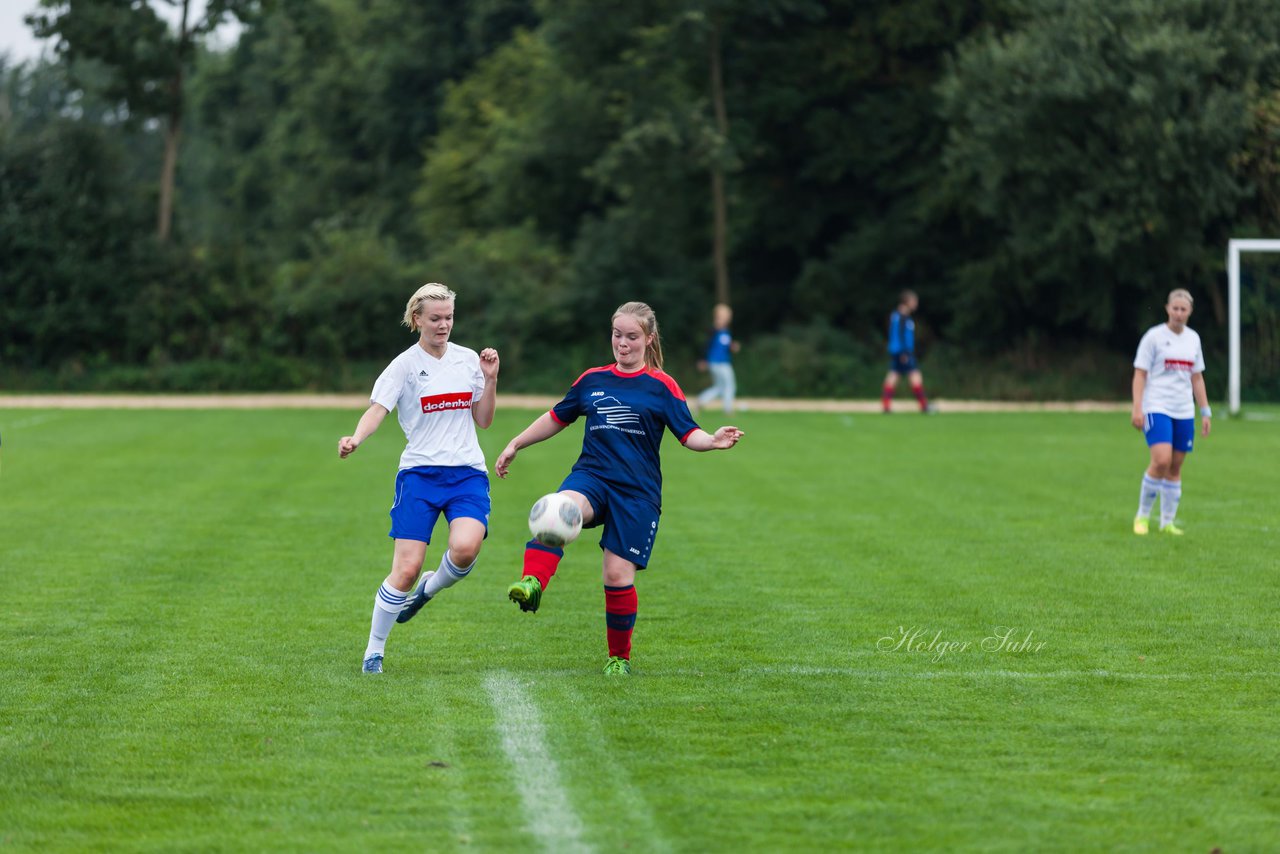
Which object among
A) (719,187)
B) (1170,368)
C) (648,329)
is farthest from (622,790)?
(719,187)

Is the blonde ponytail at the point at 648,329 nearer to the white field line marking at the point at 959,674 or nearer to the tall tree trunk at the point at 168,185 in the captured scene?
the white field line marking at the point at 959,674

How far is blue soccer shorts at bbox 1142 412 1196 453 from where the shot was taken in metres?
13.5

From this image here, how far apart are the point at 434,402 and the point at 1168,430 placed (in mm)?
7519

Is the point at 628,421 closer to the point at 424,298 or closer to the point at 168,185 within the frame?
the point at 424,298

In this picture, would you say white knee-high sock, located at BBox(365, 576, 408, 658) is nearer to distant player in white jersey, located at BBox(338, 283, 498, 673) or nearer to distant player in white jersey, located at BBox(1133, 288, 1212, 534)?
distant player in white jersey, located at BBox(338, 283, 498, 673)

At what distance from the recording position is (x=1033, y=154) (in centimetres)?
3450

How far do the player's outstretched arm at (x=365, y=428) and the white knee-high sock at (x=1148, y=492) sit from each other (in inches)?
304

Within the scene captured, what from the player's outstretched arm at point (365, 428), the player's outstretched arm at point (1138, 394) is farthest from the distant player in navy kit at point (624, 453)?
the player's outstretched arm at point (1138, 394)

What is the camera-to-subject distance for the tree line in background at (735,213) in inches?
1347

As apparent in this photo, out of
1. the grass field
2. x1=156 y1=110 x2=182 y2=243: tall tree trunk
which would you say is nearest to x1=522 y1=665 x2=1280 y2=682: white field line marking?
the grass field

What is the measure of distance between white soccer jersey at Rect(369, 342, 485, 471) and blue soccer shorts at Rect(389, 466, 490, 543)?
0.16 feet

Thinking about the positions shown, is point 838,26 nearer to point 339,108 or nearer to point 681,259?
point 681,259

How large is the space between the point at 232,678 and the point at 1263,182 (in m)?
29.8

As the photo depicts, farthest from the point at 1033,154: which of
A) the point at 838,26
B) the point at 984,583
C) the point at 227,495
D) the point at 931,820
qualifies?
the point at 931,820
